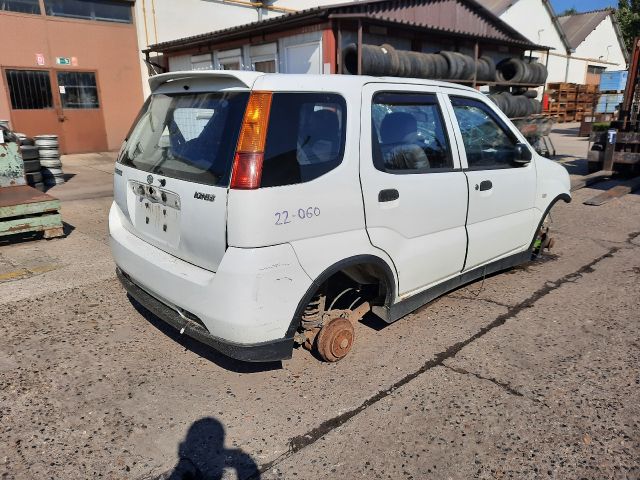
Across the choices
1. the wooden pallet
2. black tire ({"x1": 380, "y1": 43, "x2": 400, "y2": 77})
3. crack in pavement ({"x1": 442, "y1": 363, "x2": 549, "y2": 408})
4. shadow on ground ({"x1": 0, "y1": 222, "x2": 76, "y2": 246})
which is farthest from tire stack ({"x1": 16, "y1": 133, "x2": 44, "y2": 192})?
crack in pavement ({"x1": 442, "y1": 363, "x2": 549, "y2": 408})

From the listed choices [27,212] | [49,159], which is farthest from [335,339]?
[49,159]

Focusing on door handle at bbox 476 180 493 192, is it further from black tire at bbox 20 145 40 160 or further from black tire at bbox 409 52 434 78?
black tire at bbox 20 145 40 160

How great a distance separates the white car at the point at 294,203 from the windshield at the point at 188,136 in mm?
12

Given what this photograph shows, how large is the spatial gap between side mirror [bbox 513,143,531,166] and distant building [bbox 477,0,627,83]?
25.6m

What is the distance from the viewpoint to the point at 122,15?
15.0 metres

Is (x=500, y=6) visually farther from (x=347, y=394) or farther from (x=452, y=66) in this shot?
(x=347, y=394)

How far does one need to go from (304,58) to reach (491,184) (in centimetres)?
920

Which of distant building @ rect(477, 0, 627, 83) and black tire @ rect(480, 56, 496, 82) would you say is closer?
black tire @ rect(480, 56, 496, 82)

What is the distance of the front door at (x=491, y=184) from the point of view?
12.9 feet

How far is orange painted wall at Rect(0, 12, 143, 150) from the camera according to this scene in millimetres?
13250

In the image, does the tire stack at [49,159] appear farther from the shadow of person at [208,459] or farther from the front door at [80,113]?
the shadow of person at [208,459]

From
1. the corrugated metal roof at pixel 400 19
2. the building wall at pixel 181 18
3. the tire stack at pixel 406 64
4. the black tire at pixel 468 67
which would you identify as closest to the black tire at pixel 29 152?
the corrugated metal roof at pixel 400 19

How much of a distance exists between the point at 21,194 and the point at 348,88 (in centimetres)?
542

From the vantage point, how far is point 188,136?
3.08 meters
